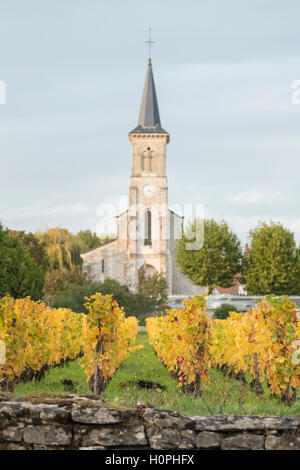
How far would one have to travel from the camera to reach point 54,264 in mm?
52812

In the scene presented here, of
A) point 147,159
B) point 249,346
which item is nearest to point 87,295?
point 249,346

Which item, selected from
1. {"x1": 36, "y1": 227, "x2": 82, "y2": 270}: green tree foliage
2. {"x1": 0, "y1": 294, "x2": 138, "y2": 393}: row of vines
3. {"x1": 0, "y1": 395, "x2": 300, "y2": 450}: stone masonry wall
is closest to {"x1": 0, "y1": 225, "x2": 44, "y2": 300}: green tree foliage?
{"x1": 0, "y1": 294, "x2": 138, "y2": 393}: row of vines

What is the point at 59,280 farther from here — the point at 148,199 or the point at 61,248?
the point at 148,199

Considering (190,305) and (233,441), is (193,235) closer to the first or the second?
(190,305)

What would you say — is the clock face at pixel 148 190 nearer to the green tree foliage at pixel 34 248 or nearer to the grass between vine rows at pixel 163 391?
the green tree foliage at pixel 34 248

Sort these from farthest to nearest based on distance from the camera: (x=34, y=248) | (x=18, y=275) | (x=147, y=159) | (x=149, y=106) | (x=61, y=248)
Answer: (x=149, y=106), (x=147, y=159), (x=61, y=248), (x=34, y=248), (x=18, y=275)

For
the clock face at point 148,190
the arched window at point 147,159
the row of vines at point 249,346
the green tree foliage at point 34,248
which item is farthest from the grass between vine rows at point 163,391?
the arched window at point 147,159

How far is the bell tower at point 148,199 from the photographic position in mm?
56969

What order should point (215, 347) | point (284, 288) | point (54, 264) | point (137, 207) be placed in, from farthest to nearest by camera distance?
point (137, 207) < point (54, 264) < point (284, 288) < point (215, 347)

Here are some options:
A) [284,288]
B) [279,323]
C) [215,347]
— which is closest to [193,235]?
[284,288]

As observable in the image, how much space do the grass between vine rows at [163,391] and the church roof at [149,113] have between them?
156ft

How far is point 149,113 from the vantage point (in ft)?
195

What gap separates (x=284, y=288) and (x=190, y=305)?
34.3m

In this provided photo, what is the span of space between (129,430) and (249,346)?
5583mm
